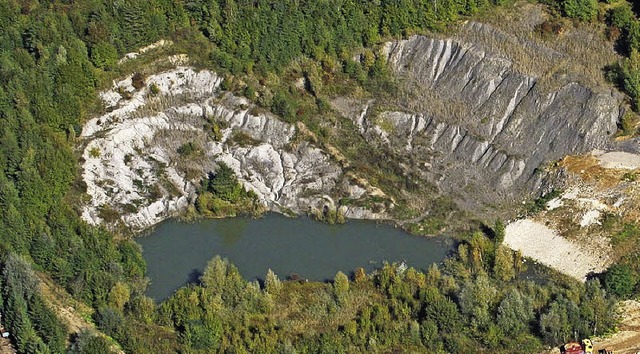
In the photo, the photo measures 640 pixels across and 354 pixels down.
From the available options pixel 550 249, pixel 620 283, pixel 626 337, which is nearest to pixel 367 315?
pixel 626 337

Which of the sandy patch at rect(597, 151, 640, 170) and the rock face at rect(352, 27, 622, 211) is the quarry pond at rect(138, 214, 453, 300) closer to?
the rock face at rect(352, 27, 622, 211)

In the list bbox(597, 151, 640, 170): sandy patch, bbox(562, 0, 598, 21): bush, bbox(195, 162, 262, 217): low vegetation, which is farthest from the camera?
bbox(562, 0, 598, 21): bush

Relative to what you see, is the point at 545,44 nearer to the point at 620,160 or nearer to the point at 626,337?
the point at 620,160

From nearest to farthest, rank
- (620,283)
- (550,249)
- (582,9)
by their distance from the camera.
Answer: (620,283) < (550,249) < (582,9)

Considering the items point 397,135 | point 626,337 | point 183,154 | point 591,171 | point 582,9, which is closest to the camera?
point 626,337

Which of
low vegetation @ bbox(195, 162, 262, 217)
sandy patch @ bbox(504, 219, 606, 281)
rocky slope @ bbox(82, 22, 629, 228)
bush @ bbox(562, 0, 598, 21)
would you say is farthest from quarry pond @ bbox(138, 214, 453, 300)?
bush @ bbox(562, 0, 598, 21)

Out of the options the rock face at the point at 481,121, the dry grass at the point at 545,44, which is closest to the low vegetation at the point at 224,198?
the rock face at the point at 481,121

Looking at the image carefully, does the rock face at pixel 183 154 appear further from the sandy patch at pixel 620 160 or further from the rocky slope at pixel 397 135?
the sandy patch at pixel 620 160
